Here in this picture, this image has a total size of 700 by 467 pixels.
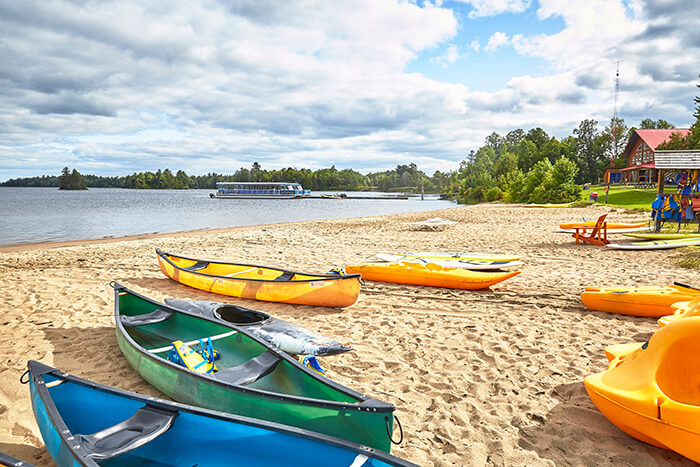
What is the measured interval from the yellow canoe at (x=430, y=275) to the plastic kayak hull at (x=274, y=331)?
3431 millimetres

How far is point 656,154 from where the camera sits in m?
14.4

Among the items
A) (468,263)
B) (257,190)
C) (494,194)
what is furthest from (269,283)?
(257,190)

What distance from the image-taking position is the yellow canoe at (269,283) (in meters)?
6.77

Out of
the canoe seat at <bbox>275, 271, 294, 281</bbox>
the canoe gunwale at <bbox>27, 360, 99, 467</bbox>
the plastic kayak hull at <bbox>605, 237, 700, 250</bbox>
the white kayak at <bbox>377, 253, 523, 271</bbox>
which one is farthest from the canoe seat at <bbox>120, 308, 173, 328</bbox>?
A: the plastic kayak hull at <bbox>605, 237, 700, 250</bbox>

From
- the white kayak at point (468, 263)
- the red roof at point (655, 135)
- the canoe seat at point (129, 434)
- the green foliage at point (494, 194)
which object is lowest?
the canoe seat at point (129, 434)

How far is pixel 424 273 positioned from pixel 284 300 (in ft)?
9.74

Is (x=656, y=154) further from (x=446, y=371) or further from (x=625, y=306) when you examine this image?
(x=446, y=371)

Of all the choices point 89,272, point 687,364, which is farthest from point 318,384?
point 89,272

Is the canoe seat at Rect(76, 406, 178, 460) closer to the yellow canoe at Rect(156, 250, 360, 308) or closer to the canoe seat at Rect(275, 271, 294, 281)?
the yellow canoe at Rect(156, 250, 360, 308)

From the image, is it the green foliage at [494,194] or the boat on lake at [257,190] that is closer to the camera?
the green foliage at [494,194]

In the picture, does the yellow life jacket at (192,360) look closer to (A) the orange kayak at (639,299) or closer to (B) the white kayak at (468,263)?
(B) the white kayak at (468,263)

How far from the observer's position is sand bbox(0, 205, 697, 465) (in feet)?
11.0

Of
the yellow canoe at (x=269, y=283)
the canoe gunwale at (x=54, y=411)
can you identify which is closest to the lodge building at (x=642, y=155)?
the yellow canoe at (x=269, y=283)

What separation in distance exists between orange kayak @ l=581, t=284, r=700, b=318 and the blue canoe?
566 centimetres
